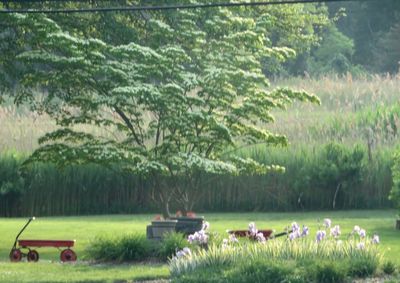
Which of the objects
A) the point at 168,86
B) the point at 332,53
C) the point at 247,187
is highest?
the point at 332,53

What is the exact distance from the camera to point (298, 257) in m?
16.6

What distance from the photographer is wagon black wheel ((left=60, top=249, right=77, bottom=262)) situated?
68.5 feet

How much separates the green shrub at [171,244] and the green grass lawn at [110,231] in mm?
324

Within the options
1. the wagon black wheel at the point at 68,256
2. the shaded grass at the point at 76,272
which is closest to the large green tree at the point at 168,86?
the wagon black wheel at the point at 68,256

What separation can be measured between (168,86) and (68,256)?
12.9 feet

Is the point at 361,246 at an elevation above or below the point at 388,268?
above

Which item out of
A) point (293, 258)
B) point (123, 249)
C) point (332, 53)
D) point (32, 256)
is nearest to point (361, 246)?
point (293, 258)

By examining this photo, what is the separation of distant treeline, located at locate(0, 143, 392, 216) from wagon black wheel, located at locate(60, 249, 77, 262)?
11965 mm

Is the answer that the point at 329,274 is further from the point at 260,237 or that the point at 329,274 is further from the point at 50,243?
the point at 50,243

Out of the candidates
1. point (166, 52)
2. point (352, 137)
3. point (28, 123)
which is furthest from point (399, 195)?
point (28, 123)

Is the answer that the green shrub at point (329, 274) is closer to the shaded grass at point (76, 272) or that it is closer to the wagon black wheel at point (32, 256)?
the shaded grass at point (76, 272)

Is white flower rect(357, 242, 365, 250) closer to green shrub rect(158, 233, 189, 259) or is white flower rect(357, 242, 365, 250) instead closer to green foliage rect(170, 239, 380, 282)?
green foliage rect(170, 239, 380, 282)

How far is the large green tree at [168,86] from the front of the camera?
72.4ft

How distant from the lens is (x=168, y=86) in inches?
858
